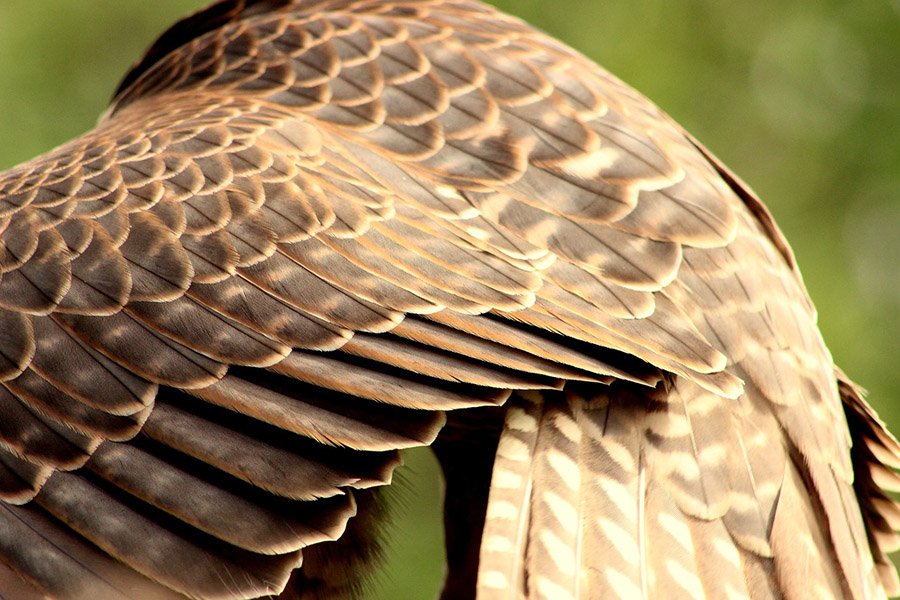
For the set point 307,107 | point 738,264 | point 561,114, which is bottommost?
point 738,264

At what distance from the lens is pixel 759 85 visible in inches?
331

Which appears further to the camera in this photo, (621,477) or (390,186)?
(390,186)

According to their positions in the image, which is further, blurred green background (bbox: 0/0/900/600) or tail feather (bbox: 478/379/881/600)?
blurred green background (bbox: 0/0/900/600)

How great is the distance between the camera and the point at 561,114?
2.91 m

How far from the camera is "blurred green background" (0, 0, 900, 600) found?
764 cm

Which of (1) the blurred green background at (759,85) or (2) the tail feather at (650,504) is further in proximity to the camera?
(1) the blurred green background at (759,85)

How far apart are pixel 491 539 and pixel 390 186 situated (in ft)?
2.55

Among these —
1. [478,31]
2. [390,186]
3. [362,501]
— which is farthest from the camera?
[478,31]

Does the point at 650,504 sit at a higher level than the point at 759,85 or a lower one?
higher

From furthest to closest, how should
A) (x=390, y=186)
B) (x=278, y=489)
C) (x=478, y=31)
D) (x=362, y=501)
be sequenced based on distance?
(x=478, y=31), (x=362, y=501), (x=390, y=186), (x=278, y=489)

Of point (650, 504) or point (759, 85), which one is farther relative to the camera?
point (759, 85)

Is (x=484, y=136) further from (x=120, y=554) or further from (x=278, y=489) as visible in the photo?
(x=120, y=554)

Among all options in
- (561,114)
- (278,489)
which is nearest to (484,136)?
(561,114)

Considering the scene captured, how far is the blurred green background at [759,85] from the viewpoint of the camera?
7.64 m
